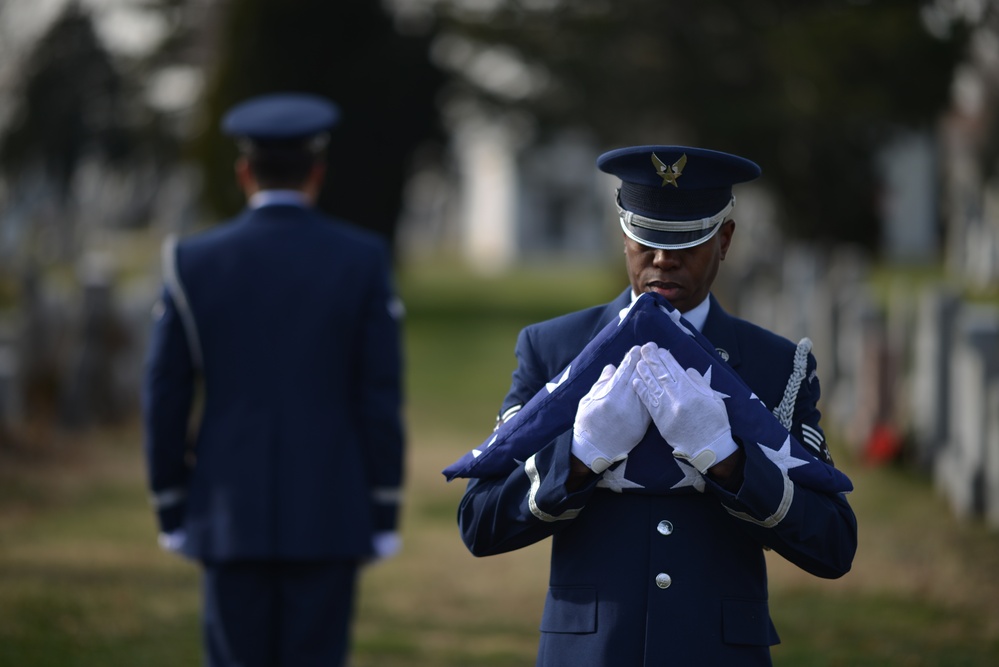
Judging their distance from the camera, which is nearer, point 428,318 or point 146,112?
point 428,318

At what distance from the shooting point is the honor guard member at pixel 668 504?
310 cm

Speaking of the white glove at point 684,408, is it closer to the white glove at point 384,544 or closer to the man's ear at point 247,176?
the white glove at point 384,544

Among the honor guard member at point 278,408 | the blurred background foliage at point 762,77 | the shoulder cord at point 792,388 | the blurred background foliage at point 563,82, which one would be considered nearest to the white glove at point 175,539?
the honor guard member at point 278,408

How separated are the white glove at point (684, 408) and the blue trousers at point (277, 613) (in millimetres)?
2145

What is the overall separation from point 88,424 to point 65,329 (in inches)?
38.6

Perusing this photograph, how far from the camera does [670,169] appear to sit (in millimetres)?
3246

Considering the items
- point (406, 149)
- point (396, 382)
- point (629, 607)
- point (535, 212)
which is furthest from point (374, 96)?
point (535, 212)

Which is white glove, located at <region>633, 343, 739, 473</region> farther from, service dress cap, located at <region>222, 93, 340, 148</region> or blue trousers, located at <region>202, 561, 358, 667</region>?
service dress cap, located at <region>222, 93, 340, 148</region>

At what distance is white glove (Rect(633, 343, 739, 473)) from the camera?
303 cm

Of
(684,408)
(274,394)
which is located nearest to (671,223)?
(684,408)

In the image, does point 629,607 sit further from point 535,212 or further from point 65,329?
point 535,212

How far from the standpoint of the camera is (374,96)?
25047 millimetres

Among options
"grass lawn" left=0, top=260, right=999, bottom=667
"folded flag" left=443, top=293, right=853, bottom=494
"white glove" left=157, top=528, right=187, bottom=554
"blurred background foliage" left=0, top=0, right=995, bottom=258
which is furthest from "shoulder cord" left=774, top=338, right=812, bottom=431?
"blurred background foliage" left=0, top=0, right=995, bottom=258

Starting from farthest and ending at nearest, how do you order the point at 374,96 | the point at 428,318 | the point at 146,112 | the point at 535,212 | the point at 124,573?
the point at 535,212 → the point at 146,112 → the point at 428,318 → the point at 374,96 → the point at 124,573
